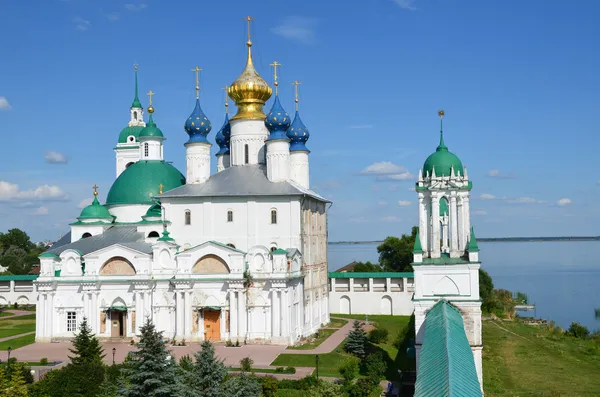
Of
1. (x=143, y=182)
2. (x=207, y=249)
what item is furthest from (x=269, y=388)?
(x=143, y=182)

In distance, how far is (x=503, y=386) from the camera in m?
21.7

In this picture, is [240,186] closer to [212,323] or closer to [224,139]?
[212,323]

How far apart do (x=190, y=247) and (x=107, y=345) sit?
237 inches

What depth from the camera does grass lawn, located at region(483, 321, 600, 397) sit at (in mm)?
21391

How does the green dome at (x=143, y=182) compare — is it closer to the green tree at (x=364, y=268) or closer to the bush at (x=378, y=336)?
the bush at (x=378, y=336)

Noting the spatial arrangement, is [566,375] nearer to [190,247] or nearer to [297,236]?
[297,236]

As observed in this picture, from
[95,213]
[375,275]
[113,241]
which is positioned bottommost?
[375,275]

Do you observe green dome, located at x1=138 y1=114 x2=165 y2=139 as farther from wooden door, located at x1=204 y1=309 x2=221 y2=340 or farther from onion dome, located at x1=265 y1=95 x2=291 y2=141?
wooden door, located at x1=204 y1=309 x2=221 y2=340

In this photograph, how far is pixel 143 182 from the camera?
3809 centimetres

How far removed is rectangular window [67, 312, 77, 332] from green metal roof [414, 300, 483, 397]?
2137cm

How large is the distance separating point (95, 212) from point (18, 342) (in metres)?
8.40

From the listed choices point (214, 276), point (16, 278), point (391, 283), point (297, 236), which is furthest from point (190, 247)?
point (16, 278)

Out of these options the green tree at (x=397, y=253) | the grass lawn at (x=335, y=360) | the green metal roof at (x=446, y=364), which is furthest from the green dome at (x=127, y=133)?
the green metal roof at (x=446, y=364)

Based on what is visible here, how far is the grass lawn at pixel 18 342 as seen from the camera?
30.9 m
